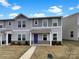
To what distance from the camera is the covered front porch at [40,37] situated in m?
27.6

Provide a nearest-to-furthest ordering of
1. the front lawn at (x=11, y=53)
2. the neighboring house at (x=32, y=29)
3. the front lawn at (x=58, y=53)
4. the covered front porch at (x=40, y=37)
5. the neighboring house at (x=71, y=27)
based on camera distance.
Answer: the front lawn at (x=58, y=53)
the front lawn at (x=11, y=53)
the covered front porch at (x=40, y=37)
the neighboring house at (x=32, y=29)
the neighboring house at (x=71, y=27)

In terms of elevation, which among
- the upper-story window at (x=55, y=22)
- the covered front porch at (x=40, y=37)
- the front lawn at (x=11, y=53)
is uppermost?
the upper-story window at (x=55, y=22)

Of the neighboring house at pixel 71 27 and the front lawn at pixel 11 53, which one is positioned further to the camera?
the neighboring house at pixel 71 27

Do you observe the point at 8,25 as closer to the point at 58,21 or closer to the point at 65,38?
the point at 58,21

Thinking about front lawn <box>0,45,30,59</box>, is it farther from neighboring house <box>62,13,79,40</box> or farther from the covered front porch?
neighboring house <box>62,13,79,40</box>

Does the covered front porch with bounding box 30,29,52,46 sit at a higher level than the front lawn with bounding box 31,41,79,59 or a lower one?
higher

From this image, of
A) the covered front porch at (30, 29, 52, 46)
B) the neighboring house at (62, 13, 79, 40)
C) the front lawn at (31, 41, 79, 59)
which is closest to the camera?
the front lawn at (31, 41, 79, 59)

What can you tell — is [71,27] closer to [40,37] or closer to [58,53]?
[40,37]

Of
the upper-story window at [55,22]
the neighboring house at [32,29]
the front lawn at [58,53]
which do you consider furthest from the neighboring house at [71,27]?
the front lawn at [58,53]

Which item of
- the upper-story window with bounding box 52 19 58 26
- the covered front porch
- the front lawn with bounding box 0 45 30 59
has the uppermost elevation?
the upper-story window with bounding box 52 19 58 26

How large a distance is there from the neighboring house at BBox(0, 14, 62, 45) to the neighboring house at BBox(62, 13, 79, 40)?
6658 mm

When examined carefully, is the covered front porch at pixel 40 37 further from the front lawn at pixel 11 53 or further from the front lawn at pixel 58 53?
the front lawn at pixel 11 53

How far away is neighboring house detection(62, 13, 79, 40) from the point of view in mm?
32531

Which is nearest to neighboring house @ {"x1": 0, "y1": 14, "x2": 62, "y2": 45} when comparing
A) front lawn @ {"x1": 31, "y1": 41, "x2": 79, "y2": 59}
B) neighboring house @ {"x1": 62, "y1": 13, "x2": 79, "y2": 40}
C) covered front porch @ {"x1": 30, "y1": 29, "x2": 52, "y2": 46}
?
covered front porch @ {"x1": 30, "y1": 29, "x2": 52, "y2": 46}
